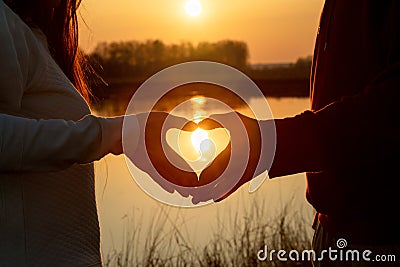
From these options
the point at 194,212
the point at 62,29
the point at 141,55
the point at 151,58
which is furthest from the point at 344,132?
the point at 141,55

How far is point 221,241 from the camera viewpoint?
539 cm

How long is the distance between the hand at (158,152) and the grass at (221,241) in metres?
3.26

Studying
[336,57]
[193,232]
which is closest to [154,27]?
[193,232]

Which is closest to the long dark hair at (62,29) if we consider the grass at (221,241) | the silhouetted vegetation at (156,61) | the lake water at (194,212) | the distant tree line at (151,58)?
the grass at (221,241)

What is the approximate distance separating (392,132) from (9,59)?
870 mm

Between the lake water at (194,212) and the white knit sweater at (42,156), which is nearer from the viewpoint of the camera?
the white knit sweater at (42,156)

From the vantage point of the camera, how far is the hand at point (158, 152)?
5.66 ft

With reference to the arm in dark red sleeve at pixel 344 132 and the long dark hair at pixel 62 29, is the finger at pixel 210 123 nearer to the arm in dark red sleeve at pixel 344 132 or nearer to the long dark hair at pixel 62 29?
the arm in dark red sleeve at pixel 344 132

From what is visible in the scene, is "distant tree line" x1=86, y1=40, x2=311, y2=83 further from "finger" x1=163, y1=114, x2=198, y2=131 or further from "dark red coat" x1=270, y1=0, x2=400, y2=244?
"finger" x1=163, y1=114, x2=198, y2=131

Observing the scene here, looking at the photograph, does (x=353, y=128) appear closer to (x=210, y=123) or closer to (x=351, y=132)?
(x=351, y=132)

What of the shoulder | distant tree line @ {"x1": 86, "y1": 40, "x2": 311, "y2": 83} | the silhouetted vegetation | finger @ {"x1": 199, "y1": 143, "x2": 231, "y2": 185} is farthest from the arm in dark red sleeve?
distant tree line @ {"x1": 86, "y1": 40, "x2": 311, "y2": 83}

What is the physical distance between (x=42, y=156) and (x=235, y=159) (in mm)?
441

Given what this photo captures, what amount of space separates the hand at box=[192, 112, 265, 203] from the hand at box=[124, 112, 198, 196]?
55mm

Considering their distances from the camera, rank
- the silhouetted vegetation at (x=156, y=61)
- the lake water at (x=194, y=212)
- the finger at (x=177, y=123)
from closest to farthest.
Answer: the finger at (x=177, y=123) < the lake water at (x=194, y=212) < the silhouetted vegetation at (x=156, y=61)
